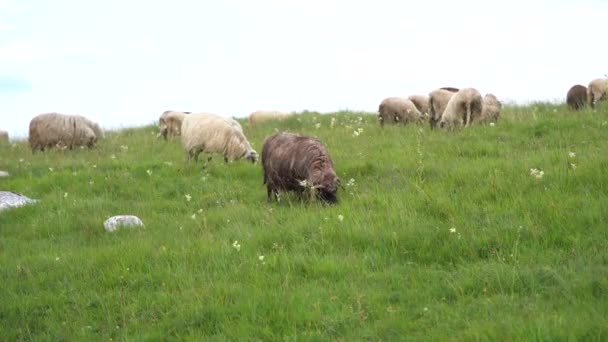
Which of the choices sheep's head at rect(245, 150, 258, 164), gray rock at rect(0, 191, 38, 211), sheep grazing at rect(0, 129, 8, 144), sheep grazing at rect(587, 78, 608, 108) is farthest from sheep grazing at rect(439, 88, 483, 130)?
sheep grazing at rect(0, 129, 8, 144)

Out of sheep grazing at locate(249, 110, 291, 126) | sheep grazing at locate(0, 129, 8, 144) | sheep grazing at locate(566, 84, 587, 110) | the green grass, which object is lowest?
the green grass

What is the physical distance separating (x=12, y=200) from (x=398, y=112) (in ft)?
38.4

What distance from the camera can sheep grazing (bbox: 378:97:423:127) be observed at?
21.2 metres

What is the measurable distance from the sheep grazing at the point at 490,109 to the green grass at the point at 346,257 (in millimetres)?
4182

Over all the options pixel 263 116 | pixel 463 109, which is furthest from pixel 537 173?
pixel 263 116

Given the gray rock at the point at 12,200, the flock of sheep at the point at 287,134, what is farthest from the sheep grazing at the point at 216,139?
the gray rock at the point at 12,200

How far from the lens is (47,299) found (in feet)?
27.1

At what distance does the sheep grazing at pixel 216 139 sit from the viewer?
16.2 metres

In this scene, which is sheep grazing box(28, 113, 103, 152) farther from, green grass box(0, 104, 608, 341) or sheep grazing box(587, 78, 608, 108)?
sheep grazing box(587, 78, 608, 108)

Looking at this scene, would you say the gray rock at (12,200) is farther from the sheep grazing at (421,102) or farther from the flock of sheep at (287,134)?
the sheep grazing at (421,102)

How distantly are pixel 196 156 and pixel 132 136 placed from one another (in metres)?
7.70

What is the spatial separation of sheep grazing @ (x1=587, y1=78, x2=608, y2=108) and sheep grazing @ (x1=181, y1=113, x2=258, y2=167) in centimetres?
1153

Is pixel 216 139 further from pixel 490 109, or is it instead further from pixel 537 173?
pixel 537 173

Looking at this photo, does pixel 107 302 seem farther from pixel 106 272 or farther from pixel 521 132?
pixel 521 132
